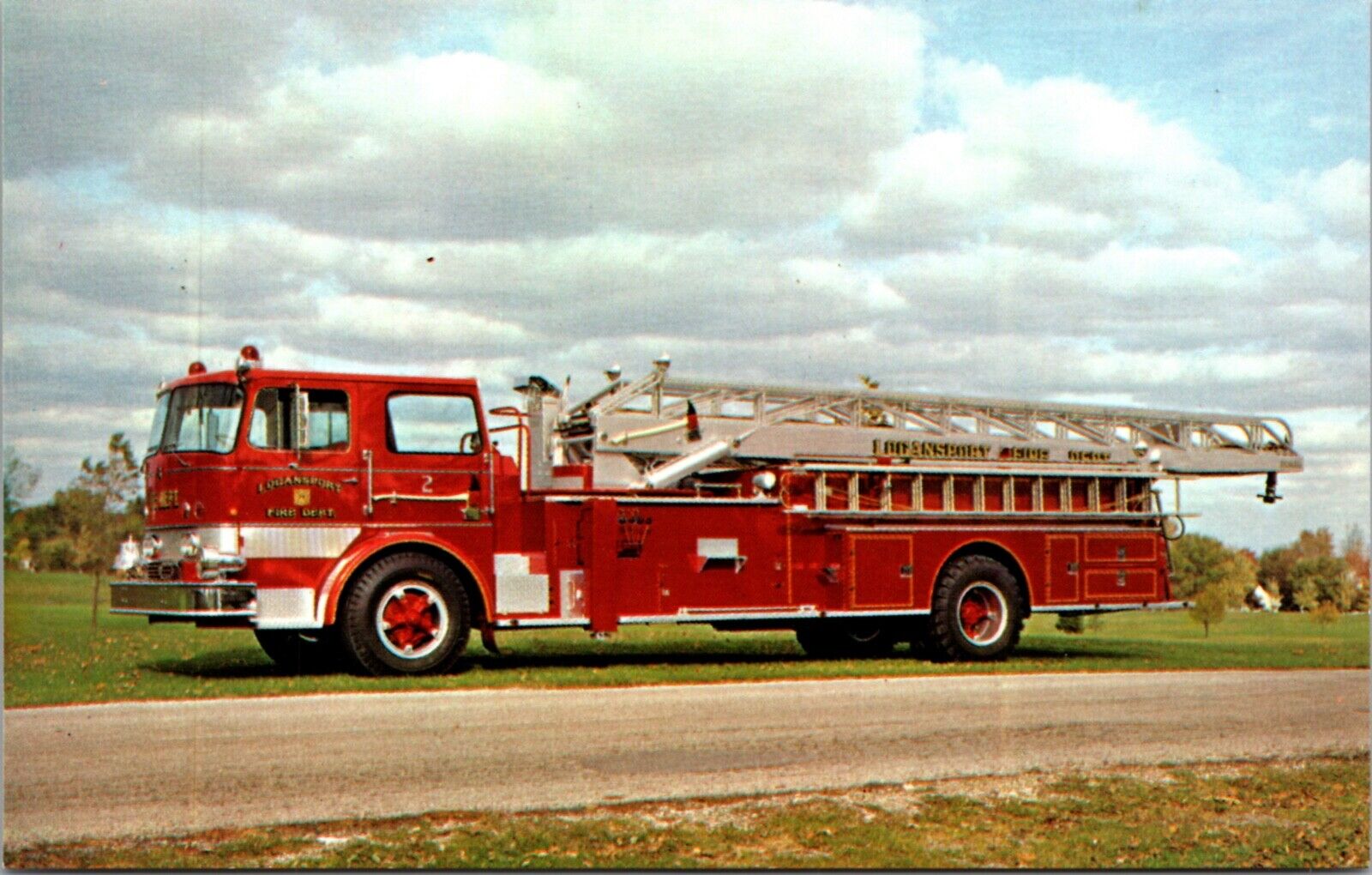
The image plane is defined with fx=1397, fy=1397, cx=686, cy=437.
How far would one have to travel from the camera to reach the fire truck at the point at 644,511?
41.8 ft

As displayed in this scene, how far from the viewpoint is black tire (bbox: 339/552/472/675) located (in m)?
12.7

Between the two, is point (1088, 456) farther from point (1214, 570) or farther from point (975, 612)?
point (1214, 570)

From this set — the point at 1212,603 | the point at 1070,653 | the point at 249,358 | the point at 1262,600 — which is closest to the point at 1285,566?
the point at 1262,600

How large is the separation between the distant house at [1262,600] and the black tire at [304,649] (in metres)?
26.1

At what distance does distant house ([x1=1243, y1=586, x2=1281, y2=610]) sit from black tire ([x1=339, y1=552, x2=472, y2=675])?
1023 inches

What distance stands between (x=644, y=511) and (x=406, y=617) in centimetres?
273

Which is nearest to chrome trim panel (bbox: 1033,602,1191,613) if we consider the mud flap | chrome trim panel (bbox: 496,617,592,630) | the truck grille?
chrome trim panel (bbox: 496,617,592,630)

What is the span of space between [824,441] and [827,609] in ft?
6.22

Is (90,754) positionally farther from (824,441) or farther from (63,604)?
(63,604)

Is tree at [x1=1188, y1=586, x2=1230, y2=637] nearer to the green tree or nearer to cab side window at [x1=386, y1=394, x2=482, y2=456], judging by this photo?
the green tree

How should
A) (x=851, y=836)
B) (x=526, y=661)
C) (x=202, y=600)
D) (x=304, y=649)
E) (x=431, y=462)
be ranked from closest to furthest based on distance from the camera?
(x=851, y=836) → (x=202, y=600) → (x=431, y=462) → (x=304, y=649) → (x=526, y=661)

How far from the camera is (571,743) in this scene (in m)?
9.59

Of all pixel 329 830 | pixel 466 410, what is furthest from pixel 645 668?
pixel 329 830

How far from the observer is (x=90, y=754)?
8.85 meters
